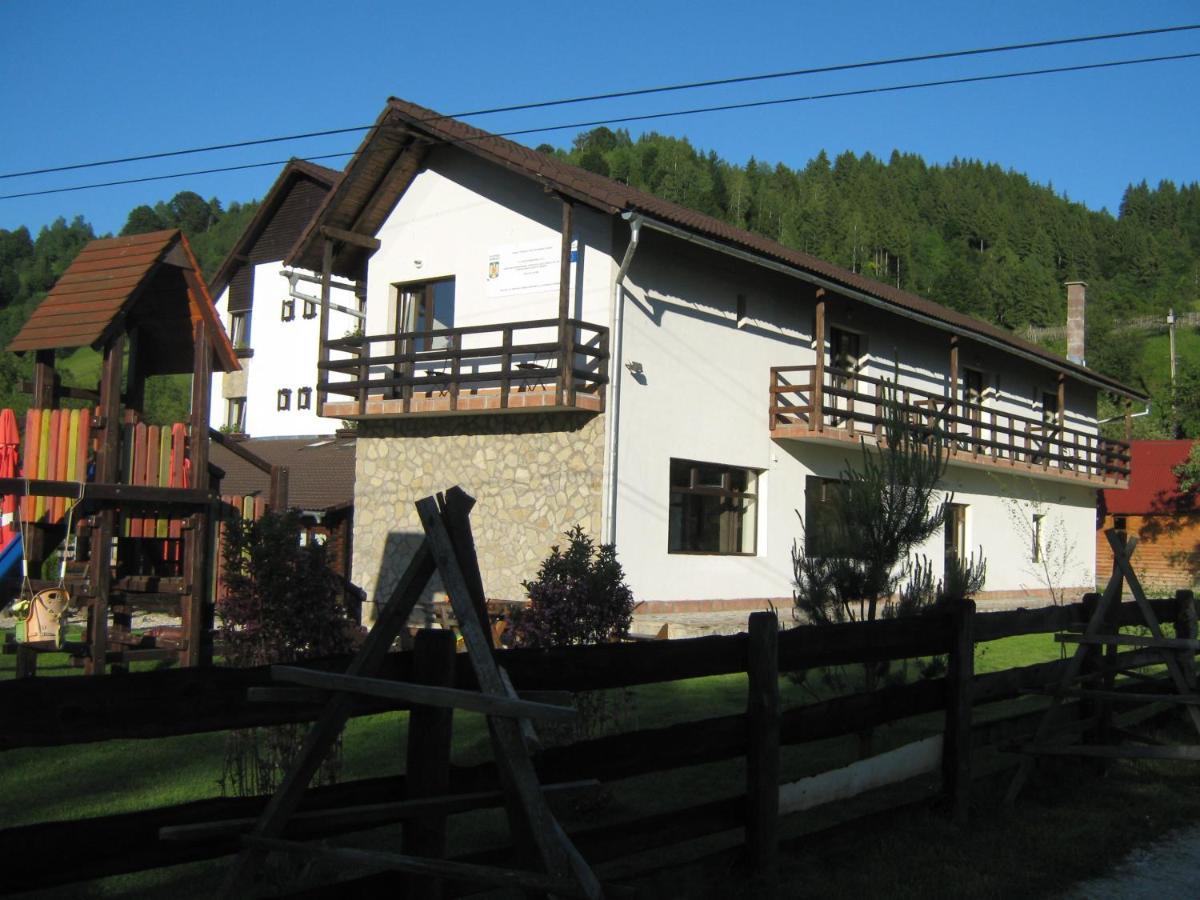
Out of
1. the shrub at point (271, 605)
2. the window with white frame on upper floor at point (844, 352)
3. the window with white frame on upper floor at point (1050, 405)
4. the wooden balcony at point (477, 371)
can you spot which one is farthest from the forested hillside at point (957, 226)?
the shrub at point (271, 605)

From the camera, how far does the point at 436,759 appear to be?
152 inches

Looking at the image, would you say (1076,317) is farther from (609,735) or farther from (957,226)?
(957,226)

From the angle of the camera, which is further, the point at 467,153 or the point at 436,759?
the point at 467,153

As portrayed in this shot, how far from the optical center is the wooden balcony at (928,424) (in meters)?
19.3

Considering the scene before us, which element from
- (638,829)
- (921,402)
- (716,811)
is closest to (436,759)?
(638,829)

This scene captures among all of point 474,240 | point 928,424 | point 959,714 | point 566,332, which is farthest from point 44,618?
point 928,424

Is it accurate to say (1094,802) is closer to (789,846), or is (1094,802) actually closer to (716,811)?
(789,846)

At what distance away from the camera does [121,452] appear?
37.9 feet

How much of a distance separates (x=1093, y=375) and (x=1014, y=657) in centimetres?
1758

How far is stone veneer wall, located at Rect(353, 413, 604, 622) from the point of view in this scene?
55.8 ft

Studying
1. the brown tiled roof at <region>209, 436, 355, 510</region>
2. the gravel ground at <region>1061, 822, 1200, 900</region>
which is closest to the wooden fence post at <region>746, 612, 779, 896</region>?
the gravel ground at <region>1061, 822, 1200, 900</region>

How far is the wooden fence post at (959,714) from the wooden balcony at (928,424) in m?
6.87

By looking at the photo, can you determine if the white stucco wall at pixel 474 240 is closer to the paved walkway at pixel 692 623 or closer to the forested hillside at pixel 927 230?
the paved walkway at pixel 692 623

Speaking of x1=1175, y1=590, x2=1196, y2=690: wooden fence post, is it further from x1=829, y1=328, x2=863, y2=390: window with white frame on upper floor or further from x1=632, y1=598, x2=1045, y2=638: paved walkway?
x1=829, y1=328, x2=863, y2=390: window with white frame on upper floor
